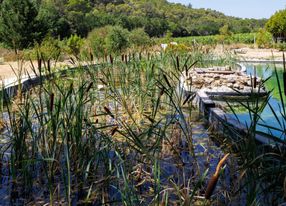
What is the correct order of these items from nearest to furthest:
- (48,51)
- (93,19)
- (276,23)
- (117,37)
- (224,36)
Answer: (48,51) → (117,37) → (224,36) → (276,23) → (93,19)

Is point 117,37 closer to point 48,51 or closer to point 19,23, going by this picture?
point 48,51

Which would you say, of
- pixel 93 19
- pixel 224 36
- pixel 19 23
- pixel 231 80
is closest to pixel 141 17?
pixel 93 19

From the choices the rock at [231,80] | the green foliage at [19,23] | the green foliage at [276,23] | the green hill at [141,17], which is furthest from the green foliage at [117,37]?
the green hill at [141,17]

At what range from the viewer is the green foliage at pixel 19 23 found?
20594mm

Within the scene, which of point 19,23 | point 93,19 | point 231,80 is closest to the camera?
point 231,80

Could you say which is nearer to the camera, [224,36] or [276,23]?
[224,36]

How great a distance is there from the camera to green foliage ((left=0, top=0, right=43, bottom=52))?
20594 millimetres

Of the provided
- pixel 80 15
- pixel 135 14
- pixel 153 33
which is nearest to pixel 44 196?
pixel 80 15

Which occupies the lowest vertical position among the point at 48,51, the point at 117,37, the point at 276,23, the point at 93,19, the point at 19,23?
the point at 48,51

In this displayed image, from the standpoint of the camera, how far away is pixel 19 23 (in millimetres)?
20734

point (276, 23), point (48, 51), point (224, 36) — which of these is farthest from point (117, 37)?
point (276, 23)

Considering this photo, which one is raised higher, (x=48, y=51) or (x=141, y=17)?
(x=141, y=17)

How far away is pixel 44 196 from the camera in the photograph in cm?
233

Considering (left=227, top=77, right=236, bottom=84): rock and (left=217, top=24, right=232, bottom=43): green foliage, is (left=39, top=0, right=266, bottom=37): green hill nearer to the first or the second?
(left=217, top=24, right=232, bottom=43): green foliage
